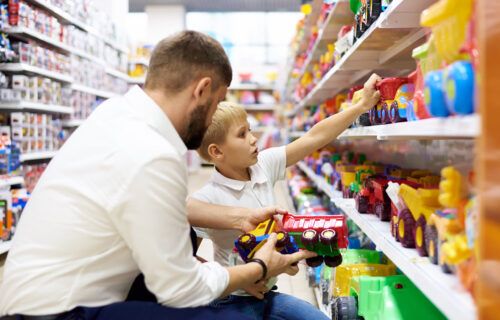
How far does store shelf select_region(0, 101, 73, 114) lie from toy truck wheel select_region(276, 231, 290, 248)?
3.59 metres

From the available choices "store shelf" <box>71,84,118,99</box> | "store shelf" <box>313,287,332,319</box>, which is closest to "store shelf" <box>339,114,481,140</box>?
"store shelf" <box>313,287,332,319</box>

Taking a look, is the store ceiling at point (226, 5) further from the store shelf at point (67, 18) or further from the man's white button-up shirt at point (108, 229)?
the man's white button-up shirt at point (108, 229)

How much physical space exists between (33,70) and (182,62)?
3.88 m

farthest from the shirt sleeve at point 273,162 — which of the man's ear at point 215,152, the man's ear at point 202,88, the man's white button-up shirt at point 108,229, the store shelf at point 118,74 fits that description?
the store shelf at point 118,74

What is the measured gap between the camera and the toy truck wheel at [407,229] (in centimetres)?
156

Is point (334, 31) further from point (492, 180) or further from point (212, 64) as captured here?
point (492, 180)

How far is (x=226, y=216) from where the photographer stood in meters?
1.93

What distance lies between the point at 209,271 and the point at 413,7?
1044mm

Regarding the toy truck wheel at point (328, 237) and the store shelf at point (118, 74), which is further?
the store shelf at point (118, 74)

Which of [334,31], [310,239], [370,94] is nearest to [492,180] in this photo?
[310,239]

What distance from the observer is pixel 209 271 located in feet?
4.70

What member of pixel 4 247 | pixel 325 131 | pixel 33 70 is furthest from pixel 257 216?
pixel 33 70

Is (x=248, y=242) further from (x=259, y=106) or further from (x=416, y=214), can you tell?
(x=259, y=106)

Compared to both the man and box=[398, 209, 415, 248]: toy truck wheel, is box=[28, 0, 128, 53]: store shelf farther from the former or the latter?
box=[398, 209, 415, 248]: toy truck wheel
